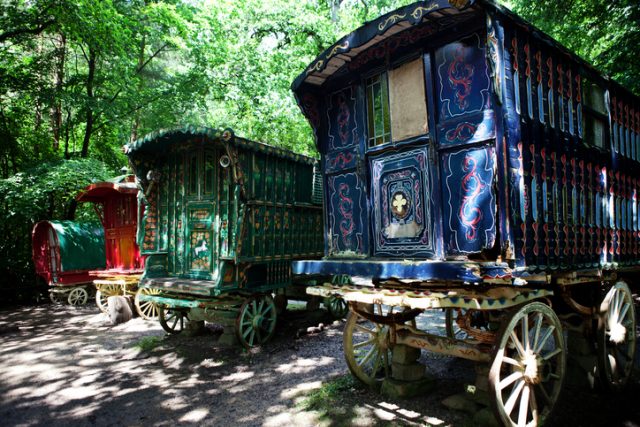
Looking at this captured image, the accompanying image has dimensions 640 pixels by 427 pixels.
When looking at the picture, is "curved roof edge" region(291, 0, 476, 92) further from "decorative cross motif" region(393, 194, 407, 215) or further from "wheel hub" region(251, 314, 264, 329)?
"wheel hub" region(251, 314, 264, 329)

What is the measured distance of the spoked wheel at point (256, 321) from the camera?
7.42 metres

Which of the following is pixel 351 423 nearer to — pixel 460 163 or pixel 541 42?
pixel 460 163

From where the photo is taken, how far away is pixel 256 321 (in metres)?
7.64

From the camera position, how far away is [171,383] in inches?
234

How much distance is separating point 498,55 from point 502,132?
28.0 inches

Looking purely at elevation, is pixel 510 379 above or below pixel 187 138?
below

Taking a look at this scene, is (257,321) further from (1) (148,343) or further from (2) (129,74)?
(2) (129,74)

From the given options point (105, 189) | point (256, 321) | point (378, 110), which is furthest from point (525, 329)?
point (105, 189)

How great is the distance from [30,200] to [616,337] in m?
14.4

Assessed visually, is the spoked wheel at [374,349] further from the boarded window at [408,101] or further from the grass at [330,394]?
the boarded window at [408,101]

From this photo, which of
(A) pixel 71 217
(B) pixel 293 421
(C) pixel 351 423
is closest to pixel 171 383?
(B) pixel 293 421

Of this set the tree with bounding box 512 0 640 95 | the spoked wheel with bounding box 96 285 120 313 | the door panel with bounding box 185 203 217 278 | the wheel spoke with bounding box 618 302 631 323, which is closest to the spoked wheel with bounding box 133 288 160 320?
the spoked wheel with bounding box 96 285 120 313

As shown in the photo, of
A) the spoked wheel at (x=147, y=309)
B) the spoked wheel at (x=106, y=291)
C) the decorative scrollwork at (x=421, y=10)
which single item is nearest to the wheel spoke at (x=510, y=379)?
the decorative scrollwork at (x=421, y=10)

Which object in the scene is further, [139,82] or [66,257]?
[139,82]
